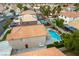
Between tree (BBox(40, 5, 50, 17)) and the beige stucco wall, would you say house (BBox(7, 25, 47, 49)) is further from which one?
tree (BBox(40, 5, 50, 17))

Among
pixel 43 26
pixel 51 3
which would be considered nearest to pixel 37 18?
pixel 43 26

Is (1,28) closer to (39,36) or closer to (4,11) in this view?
(4,11)

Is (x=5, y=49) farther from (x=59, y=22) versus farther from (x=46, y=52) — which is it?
(x=59, y=22)

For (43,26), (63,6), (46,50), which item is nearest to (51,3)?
(63,6)

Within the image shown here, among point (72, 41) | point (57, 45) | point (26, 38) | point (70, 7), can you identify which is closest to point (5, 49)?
point (26, 38)

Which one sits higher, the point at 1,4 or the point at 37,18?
the point at 1,4

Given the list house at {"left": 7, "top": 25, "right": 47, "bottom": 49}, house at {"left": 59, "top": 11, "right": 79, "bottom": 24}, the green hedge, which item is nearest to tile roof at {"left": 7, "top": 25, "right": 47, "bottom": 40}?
house at {"left": 7, "top": 25, "right": 47, "bottom": 49}

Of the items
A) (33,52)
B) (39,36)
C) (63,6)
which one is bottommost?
(33,52)
